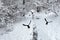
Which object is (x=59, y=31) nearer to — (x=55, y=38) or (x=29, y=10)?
(x=55, y=38)

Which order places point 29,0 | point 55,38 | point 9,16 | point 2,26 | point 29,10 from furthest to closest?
1. point 29,0
2. point 29,10
3. point 9,16
4. point 2,26
5. point 55,38

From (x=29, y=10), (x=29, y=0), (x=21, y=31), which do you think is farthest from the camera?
(x=29, y=0)

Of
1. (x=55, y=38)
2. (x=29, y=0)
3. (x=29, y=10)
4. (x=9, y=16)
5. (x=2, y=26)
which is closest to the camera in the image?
(x=55, y=38)

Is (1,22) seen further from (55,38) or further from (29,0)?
(29,0)

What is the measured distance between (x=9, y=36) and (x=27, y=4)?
1118 cm

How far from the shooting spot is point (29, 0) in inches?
943

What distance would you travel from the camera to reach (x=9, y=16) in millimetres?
15047

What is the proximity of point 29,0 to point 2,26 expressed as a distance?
438 inches

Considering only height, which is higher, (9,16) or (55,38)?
(9,16)

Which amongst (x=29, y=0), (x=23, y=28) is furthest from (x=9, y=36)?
(x=29, y=0)

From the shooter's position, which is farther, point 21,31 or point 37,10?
point 37,10

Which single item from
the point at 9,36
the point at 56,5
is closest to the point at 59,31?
the point at 9,36

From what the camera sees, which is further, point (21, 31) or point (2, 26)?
point (2, 26)

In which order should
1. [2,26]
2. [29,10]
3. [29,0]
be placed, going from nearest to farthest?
1. [2,26]
2. [29,10]
3. [29,0]
